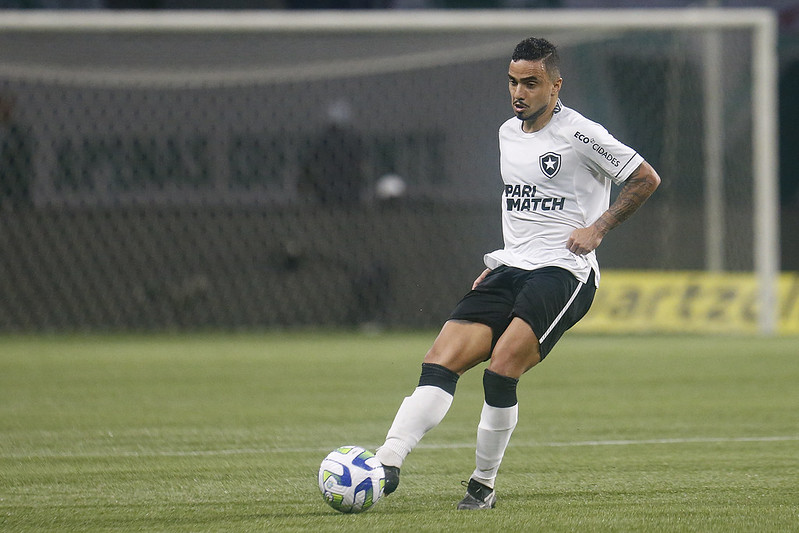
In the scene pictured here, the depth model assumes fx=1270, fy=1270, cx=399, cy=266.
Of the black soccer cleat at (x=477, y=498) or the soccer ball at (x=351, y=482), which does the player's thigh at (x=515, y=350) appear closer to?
the black soccer cleat at (x=477, y=498)

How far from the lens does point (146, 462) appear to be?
6.14 metres

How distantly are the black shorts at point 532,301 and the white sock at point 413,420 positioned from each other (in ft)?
1.15

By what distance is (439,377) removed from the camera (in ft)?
16.3

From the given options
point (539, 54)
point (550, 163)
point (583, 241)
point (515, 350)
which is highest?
point (539, 54)

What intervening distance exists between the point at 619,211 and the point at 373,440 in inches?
95.1

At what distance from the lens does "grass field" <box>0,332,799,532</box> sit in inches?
184

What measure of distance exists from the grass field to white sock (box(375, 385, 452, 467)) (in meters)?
0.23

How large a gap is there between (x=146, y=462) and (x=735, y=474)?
276 centimetres

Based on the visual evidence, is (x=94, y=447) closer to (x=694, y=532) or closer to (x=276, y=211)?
(x=694, y=532)

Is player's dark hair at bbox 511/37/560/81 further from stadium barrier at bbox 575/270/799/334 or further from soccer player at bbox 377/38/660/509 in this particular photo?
stadium barrier at bbox 575/270/799/334

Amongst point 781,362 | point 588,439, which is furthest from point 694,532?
point 781,362

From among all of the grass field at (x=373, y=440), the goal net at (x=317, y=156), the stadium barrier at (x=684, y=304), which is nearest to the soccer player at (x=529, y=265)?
the grass field at (x=373, y=440)

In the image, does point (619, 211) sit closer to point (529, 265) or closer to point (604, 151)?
point (604, 151)

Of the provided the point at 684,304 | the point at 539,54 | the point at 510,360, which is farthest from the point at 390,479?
the point at 684,304
